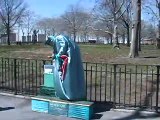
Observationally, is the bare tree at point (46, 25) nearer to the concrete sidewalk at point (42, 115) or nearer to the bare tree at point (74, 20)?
the bare tree at point (74, 20)

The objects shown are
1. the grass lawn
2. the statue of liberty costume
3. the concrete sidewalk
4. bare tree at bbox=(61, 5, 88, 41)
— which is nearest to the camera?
the concrete sidewalk

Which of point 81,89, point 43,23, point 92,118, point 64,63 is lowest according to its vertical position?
point 92,118

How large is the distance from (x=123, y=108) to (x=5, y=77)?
15.8ft

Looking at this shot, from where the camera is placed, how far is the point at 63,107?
25.5 ft

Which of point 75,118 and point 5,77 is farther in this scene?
point 5,77

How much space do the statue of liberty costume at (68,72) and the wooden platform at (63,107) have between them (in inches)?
6.6

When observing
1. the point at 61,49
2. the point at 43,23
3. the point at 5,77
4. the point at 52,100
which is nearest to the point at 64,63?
the point at 61,49

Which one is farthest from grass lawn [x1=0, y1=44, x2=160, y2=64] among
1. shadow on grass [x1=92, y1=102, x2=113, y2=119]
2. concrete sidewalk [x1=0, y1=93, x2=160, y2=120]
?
concrete sidewalk [x1=0, y1=93, x2=160, y2=120]

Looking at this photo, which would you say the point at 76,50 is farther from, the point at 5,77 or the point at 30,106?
the point at 5,77

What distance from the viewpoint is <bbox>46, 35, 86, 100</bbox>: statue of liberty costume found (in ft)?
25.5

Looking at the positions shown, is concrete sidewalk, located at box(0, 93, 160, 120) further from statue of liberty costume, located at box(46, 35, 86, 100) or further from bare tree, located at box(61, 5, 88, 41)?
bare tree, located at box(61, 5, 88, 41)

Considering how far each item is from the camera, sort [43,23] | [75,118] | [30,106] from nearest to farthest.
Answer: [75,118], [30,106], [43,23]

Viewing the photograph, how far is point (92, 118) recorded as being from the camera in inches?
301

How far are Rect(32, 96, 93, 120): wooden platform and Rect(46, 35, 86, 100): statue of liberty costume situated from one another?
6.6 inches
